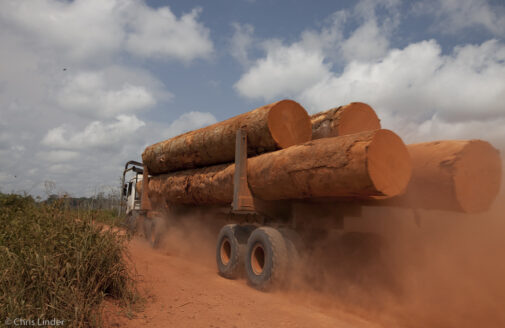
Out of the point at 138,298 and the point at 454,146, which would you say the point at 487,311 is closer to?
the point at 454,146

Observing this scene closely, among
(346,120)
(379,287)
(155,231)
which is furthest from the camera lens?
(155,231)

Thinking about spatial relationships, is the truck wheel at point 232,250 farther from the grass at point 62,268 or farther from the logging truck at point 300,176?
the grass at point 62,268

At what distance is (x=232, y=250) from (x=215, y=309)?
2.28m

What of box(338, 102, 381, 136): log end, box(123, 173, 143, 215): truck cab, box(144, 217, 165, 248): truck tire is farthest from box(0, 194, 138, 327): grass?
box(123, 173, 143, 215): truck cab

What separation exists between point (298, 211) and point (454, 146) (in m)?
2.75

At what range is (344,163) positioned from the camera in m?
4.35

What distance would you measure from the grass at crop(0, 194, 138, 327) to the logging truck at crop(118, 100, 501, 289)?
94.2 inches

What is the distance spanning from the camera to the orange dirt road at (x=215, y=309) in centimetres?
378

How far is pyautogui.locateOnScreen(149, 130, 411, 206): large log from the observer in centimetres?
415

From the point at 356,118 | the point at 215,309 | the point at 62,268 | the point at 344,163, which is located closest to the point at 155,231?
the point at 215,309

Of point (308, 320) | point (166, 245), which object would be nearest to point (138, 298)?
point (308, 320)

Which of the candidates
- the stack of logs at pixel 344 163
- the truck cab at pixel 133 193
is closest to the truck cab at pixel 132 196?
the truck cab at pixel 133 193

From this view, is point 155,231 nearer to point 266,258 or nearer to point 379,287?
point 266,258

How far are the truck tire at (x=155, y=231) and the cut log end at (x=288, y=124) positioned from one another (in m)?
6.30
